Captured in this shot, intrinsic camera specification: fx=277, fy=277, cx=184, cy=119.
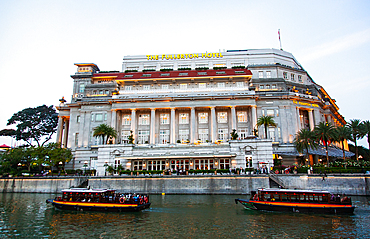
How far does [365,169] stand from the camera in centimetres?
5378

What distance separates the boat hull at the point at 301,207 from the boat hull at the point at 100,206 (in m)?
14.4

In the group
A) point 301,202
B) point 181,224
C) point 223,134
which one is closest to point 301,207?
point 301,202

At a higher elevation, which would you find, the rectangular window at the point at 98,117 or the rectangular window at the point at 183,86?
the rectangular window at the point at 183,86

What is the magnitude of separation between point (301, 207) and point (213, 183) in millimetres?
22080

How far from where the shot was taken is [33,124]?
9556 centimetres

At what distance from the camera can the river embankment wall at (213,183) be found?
51.3 metres

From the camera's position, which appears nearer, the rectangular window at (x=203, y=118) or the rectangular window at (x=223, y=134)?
the rectangular window at (x=223, y=134)

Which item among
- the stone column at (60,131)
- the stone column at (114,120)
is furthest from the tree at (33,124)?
the stone column at (114,120)

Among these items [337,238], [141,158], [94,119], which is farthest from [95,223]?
[94,119]

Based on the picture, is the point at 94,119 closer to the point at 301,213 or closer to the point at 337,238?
the point at 301,213

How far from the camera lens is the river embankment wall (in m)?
51.3

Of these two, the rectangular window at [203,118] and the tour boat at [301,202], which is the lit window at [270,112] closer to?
the rectangular window at [203,118]

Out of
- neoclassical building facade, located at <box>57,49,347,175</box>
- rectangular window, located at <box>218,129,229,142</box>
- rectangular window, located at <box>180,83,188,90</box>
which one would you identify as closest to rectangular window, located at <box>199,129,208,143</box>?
neoclassical building facade, located at <box>57,49,347,175</box>

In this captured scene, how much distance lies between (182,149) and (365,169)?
39.1 m
